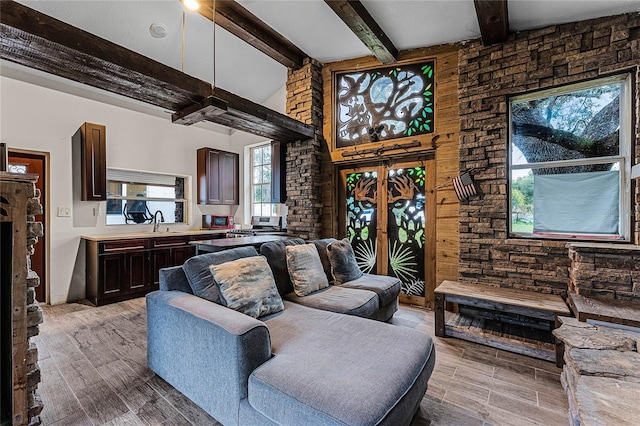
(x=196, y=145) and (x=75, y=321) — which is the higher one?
(x=196, y=145)

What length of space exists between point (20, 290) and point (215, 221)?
13.2 ft

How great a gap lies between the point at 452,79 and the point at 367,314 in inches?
113

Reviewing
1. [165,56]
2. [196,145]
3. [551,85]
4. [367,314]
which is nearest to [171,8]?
[165,56]

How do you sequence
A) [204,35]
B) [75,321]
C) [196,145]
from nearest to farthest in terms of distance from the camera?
[75,321]
[204,35]
[196,145]

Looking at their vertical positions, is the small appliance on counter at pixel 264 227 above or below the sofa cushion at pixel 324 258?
above

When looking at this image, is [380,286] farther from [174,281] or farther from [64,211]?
[64,211]

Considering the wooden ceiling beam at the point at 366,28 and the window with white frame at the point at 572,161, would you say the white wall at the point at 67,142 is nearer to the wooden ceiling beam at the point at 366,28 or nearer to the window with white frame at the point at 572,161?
the wooden ceiling beam at the point at 366,28

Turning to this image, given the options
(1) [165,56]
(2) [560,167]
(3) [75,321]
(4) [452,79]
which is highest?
(1) [165,56]

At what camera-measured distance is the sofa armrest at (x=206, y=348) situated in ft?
4.77

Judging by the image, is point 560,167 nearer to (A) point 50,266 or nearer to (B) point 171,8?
(B) point 171,8

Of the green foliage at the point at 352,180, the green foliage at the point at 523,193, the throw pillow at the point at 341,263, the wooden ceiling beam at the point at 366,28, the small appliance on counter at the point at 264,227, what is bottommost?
the throw pillow at the point at 341,263

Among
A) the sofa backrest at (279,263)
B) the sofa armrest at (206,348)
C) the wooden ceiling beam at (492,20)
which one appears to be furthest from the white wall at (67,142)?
the wooden ceiling beam at (492,20)

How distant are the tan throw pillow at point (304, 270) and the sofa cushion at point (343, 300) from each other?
58mm

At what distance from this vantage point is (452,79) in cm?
348
